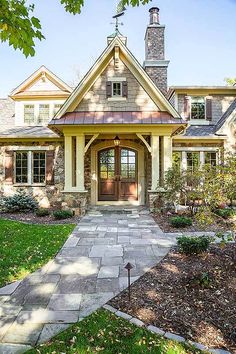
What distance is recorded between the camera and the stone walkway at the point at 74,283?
303cm

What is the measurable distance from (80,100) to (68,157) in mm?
2234

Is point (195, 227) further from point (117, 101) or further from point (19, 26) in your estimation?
point (19, 26)

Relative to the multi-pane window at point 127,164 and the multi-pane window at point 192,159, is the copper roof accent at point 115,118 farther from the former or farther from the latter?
the multi-pane window at point 192,159

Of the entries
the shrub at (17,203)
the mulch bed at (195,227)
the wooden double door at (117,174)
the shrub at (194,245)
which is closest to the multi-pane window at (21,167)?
the shrub at (17,203)

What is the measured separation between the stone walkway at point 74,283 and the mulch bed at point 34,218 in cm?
174

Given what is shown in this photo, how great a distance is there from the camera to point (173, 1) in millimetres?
1981

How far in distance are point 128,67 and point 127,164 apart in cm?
392

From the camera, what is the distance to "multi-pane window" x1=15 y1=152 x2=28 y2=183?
12203 mm

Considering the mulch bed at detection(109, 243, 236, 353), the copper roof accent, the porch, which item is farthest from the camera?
the porch

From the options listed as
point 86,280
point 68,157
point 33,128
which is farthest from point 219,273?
point 33,128

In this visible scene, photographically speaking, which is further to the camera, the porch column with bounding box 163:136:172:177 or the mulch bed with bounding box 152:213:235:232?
the porch column with bounding box 163:136:172:177

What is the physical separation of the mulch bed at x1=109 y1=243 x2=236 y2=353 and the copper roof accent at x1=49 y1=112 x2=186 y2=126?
624 centimetres

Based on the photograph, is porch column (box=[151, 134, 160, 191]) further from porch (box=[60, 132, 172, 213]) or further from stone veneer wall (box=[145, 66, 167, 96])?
stone veneer wall (box=[145, 66, 167, 96])

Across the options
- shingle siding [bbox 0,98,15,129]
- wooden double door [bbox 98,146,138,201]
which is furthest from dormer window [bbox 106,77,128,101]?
shingle siding [bbox 0,98,15,129]
